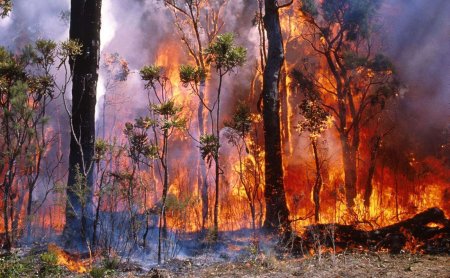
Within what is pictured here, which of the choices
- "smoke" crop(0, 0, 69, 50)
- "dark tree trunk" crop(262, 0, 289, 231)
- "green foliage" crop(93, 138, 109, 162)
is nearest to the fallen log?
"dark tree trunk" crop(262, 0, 289, 231)

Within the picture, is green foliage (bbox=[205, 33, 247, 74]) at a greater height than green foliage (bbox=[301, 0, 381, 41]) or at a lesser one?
lesser

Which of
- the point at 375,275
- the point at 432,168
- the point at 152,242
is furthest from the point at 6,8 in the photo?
the point at 432,168

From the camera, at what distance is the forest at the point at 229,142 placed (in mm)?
9289

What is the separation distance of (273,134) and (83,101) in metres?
5.18

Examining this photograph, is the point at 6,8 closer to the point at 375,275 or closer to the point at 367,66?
the point at 375,275

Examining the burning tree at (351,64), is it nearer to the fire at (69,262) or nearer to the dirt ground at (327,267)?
the dirt ground at (327,267)

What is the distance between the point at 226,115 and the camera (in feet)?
93.4

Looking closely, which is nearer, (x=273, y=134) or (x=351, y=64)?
(x=273, y=134)

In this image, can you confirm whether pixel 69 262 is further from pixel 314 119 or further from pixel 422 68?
pixel 422 68

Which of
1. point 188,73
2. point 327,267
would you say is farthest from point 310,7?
point 327,267

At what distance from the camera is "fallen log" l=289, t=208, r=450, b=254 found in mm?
9320

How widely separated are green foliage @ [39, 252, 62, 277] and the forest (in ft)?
0.09

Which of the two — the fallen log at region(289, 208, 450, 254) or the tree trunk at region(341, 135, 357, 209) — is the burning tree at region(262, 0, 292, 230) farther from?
the tree trunk at region(341, 135, 357, 209)

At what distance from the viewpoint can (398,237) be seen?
9508 mm
